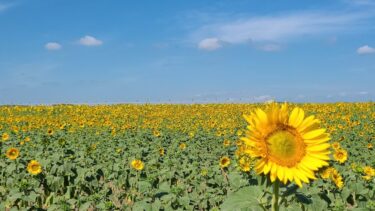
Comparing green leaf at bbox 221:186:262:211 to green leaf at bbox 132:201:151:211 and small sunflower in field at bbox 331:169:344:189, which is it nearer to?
green leaf at bbox 132:201:151:211

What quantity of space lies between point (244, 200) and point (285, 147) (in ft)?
1.34

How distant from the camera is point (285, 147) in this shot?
2.54 m

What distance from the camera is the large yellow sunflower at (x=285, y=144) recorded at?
2.48m

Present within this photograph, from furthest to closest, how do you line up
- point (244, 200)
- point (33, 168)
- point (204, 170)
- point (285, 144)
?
point (204, 170) → point (33, 168) → point (244, 200) → point (285, 144)

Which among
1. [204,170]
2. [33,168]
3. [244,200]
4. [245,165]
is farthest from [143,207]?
[33,168]

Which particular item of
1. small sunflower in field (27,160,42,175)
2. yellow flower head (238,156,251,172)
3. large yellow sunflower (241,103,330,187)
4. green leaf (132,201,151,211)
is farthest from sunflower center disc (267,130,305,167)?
small sunflower in field (27,160,42,175)

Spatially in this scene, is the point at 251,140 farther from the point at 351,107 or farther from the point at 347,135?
the point at 351,107

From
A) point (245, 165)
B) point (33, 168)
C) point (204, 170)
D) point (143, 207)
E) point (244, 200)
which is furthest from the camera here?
point (204, 170)

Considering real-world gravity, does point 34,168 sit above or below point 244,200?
below

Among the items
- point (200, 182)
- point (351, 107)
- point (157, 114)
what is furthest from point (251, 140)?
point (351, 107)

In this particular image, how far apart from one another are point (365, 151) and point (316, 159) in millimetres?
10423

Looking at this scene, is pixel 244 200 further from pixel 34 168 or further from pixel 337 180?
pixel 34 168

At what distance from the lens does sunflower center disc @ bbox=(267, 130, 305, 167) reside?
250cm

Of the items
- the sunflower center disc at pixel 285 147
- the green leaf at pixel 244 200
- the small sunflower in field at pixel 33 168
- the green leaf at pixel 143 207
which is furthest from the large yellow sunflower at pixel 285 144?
the small sunflower in field at pixel 33 168
